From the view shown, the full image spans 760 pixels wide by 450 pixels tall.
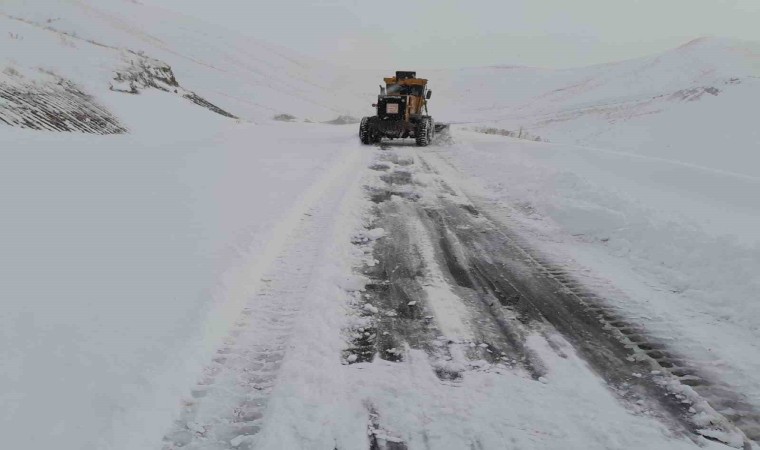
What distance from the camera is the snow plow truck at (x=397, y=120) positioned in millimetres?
14844

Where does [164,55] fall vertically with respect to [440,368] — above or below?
above

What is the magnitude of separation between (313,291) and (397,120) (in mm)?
12197

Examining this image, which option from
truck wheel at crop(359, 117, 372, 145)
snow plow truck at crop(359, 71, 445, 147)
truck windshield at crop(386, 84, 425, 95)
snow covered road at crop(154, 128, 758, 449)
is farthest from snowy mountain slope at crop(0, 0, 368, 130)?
snow covered road at crop(154, 128, 758, 449)

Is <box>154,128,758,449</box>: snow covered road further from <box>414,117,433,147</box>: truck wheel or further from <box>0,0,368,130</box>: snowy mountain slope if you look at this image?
<box>414,117,433,147</box>: truck wheel

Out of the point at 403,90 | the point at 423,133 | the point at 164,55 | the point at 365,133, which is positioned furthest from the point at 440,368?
the point at 164,55

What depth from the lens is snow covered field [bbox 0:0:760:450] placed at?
2354mm

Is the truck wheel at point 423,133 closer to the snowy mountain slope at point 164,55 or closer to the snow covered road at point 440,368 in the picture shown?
the snowy mountain slope at point 164,55

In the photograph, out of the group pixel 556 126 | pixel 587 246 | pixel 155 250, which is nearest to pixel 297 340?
pixel 155 250

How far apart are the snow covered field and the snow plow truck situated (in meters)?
4.35

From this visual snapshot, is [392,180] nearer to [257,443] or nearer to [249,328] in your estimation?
[249,328]

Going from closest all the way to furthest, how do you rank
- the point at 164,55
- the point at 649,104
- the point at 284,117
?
the point at 284,117
the point at 649,104
the point at 164,55

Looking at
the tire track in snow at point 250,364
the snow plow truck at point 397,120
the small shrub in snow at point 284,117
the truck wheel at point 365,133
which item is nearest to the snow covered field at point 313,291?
the tire track in snow at point 250,364

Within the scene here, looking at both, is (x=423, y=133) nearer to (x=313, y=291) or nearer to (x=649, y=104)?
(x=313, y=291)

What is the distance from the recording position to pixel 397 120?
15.2 meters
